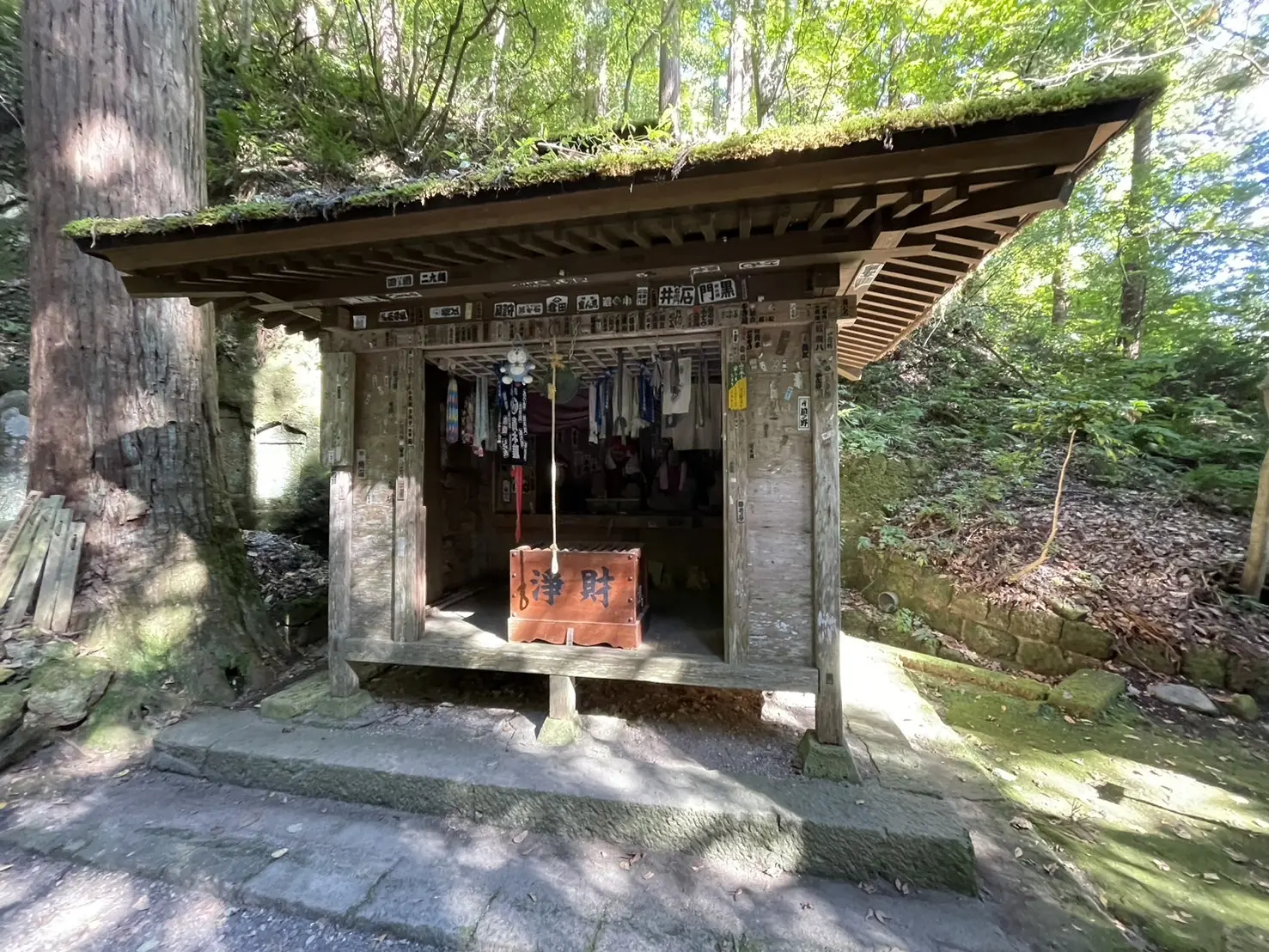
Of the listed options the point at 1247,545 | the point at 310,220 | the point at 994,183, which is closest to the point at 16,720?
the point at 310,220

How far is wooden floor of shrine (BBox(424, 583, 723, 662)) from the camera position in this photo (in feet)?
14.2

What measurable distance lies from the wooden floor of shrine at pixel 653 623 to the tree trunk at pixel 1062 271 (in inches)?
486

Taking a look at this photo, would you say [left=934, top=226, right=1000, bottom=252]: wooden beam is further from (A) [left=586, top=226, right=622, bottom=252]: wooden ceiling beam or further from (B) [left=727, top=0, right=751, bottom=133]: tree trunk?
→ (B) [left=727, top=0, right=751, bottom=133]: tree trunk

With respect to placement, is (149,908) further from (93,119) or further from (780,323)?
(93,119)

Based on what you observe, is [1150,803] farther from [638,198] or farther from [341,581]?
[341,581]

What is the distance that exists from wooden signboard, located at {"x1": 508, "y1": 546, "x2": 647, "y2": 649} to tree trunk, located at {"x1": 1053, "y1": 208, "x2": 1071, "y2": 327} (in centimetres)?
1369

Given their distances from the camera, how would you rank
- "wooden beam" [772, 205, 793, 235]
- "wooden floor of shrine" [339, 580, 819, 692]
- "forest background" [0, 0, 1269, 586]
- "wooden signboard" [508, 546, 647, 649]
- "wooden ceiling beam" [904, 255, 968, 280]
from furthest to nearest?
"forest background" [0, 0, 1269, 586]
"wooden signboard" [508, 546, 647, 649]
"wooden floor of shrine" [339, 580, 819, 692]
"wooden ceiling beam" [904, 255, 968, 280]
"wooden beam" [772, 205, 793, 235]

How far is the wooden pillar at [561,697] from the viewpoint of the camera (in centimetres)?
409

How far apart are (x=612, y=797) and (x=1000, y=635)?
6.14 m

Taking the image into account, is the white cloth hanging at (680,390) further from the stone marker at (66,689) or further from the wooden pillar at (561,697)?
the stone marker at (66,689)

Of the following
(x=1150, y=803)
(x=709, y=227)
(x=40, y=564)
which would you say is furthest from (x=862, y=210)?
(x=40, y=564)

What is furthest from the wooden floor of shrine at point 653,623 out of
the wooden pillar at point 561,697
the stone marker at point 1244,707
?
the stone marker at point 1244,707

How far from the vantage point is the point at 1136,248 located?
10242mm

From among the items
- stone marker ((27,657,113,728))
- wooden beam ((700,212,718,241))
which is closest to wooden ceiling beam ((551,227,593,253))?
wooden beam ((700,212,718,241))
